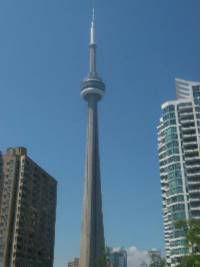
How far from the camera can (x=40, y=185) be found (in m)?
153

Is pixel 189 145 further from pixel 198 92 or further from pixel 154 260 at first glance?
pixel 154 260

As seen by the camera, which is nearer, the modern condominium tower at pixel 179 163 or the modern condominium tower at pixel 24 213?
the modern condominium tower at pixel 24 213

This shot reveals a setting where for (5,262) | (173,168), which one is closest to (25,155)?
(5,262)

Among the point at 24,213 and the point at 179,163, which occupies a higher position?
the point at 179,163

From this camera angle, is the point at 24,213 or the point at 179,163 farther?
the point at 179,163

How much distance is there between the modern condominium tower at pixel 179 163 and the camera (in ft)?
437

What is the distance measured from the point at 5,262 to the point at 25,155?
35788 millimetres

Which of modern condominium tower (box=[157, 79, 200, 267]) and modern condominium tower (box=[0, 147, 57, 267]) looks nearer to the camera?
modern condominium tower (box=[0, 147, 57, 267])

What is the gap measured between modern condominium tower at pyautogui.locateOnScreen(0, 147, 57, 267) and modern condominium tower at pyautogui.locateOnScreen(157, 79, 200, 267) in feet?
133

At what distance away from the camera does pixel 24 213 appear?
140000 mm

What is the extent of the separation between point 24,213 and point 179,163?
51.7 metres

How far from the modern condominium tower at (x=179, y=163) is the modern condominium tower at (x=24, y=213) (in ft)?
133

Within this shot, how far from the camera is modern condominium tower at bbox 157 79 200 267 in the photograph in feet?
437

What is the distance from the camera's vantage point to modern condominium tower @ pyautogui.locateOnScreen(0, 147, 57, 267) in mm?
131625
